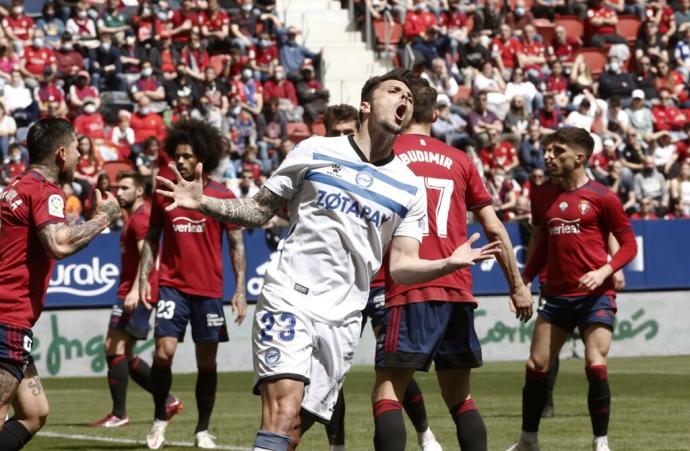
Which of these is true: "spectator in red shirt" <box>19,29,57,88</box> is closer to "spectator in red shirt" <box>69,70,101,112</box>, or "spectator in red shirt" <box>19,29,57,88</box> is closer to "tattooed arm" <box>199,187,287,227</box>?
"spectator in red shirt" <box>69,70,101,112</box>

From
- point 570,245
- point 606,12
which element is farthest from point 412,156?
point 606,12

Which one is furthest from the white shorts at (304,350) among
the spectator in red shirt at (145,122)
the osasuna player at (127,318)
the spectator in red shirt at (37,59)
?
the spectator in red shirt at (37,59)

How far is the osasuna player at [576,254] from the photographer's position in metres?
11.4

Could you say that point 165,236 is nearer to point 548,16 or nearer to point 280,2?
point 280,2

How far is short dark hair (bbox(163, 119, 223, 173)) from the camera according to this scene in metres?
12.4

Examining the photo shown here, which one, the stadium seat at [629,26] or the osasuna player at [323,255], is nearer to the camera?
the osasuna player at [323,255]

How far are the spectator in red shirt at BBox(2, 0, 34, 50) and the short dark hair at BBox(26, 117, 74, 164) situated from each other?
1829 cm

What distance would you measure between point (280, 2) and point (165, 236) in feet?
64.5

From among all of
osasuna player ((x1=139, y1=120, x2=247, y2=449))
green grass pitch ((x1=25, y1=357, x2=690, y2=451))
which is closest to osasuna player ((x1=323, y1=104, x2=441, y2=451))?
green grass pitch ((x1=25, y1=357, x2=690, y2=451))

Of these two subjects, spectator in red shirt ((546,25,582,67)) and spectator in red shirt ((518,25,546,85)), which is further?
spectator in red shirt ((546,25,582,67))

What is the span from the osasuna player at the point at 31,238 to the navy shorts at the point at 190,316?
3.53 metres

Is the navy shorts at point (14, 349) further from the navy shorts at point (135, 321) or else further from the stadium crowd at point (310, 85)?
the stadium crowd at point (310, 85)

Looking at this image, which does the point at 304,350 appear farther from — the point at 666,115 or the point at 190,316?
the point at 666,115

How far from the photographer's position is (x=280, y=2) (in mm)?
31703
